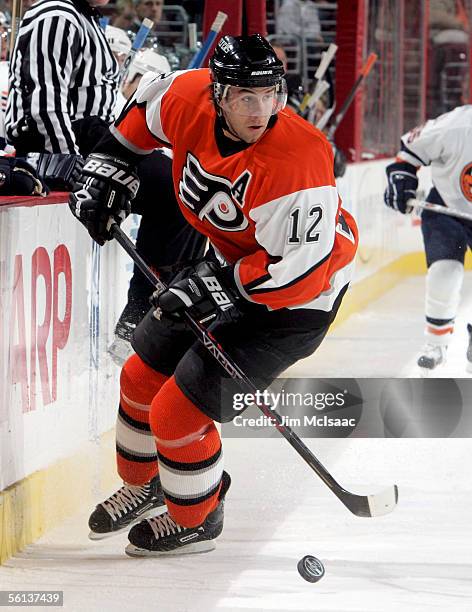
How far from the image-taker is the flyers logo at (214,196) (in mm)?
2346

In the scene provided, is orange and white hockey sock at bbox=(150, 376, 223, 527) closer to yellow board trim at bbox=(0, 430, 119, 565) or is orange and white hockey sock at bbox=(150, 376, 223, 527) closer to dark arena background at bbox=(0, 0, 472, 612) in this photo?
dark arena background at bbox=(0, 0, 472, 612)

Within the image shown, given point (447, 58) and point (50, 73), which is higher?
point (50, 73)

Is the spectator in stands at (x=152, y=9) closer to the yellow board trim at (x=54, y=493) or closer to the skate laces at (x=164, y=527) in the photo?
the yellow board trim at (x=54, y=493)

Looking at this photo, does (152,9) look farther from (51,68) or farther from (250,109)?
(250,109)

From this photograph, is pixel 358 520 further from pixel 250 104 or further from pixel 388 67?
pixel 388 67

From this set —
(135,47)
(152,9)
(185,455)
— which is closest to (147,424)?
(185,455)

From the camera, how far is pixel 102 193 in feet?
8.34

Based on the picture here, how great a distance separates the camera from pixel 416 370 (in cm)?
474

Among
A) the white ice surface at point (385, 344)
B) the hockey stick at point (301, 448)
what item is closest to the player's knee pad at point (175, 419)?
the hockey stick at point (301, 448)

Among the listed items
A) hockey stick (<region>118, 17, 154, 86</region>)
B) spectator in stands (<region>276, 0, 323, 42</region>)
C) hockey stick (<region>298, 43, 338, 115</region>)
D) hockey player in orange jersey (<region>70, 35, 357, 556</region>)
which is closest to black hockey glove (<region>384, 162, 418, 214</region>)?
hockey stick (<region>118, 17, 154, 86</region>)

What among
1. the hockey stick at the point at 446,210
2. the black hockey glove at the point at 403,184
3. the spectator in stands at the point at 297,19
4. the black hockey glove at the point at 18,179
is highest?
the black hockey glove at the point at 18,179

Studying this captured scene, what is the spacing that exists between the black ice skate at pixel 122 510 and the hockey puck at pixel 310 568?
1.43 ft

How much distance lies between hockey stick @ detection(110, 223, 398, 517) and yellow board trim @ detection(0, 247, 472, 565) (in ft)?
1.64

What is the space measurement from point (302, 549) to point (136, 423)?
0.42 metres
